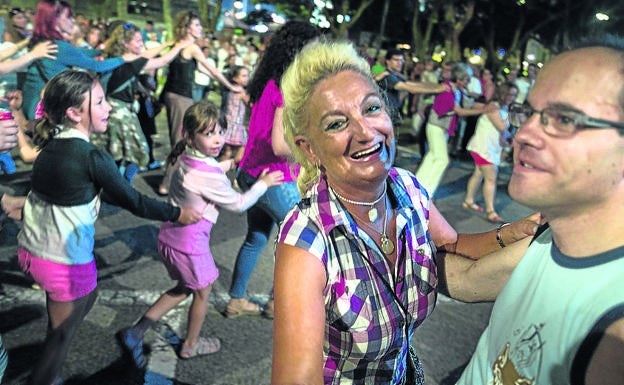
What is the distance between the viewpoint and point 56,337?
8.12 feet

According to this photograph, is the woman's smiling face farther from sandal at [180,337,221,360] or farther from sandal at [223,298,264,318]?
sandal at [223,298,264,318]

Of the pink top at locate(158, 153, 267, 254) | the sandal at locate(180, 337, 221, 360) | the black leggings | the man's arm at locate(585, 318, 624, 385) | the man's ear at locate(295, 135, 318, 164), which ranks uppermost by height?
the man's ear at locate(295, 135, 318, 164)

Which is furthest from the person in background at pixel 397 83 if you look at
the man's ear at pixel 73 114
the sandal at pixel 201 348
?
the man's ear at pixel 73 114

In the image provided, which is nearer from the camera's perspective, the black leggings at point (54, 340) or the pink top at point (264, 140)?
the black leggings at point (54, 340)

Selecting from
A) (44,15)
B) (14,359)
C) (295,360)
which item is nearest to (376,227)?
(295,360)

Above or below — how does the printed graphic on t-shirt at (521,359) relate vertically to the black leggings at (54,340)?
above

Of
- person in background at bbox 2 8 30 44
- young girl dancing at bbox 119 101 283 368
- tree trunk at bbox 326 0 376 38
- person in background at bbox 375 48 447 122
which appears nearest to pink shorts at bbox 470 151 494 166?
person in background at bbox 375 48 447 122

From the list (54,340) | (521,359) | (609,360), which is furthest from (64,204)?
(609,360)

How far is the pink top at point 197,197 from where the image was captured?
3.00 meters

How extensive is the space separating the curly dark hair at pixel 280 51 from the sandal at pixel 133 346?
1.76 meters

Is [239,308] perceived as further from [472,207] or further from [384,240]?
[472,207]

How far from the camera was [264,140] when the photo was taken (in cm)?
340

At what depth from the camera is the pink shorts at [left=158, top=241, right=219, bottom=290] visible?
118 inches

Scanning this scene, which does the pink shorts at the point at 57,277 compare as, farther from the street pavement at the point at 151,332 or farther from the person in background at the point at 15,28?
the person in background at the point at 15,28
